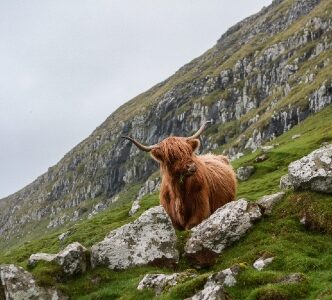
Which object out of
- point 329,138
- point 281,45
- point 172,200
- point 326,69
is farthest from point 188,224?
point 281,45

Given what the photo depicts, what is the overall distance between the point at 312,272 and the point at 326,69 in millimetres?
129635

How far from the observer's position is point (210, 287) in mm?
11523

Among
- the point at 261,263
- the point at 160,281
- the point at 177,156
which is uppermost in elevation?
the point at 177,156

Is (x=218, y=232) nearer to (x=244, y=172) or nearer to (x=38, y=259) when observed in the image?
(x=38, y=259)

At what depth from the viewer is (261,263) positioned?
13.9m

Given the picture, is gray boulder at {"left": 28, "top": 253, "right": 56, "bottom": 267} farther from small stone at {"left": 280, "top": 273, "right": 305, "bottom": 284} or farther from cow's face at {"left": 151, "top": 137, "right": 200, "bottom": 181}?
small stone at {"left": 280, "top": 273, "right": 305, "bottom": 284}

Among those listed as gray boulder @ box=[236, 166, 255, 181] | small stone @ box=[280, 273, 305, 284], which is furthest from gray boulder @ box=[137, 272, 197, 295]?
gray boulder @ box=[236, 166, 255, 181]

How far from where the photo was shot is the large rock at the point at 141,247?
16.5 metres

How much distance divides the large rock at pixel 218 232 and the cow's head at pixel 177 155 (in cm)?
182

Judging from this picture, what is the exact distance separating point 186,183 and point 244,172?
3443 cm

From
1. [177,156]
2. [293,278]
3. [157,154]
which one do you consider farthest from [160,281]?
[157,154]

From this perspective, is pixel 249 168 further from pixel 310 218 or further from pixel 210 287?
pixel 210 287

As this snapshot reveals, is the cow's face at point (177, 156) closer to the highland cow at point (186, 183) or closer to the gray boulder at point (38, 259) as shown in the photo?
the highland cow at point (186, 183)

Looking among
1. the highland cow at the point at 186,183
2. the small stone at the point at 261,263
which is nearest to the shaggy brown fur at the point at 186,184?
the highland cow at the point at 186,183
